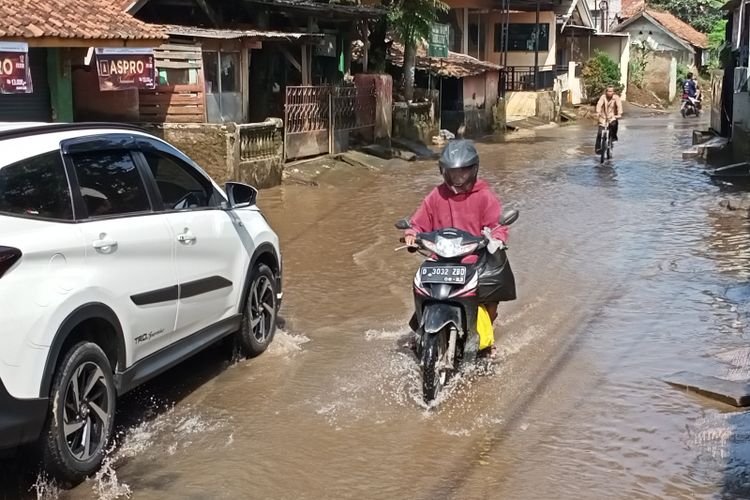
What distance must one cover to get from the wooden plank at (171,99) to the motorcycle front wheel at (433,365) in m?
11.6

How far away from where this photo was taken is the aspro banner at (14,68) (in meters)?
11.7

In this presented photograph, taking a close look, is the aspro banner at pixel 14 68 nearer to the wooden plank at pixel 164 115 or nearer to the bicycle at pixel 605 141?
the wooden plank at pixel 164 115

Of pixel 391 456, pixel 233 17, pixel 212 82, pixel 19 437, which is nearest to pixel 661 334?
pixel 391 456

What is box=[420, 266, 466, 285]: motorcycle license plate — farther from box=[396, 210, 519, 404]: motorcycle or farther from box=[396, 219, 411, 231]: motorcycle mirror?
box=[396, 219, 411, 231]: motorcycle mirror

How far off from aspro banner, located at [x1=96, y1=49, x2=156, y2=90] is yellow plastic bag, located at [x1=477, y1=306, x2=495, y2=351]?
9951 millimetres

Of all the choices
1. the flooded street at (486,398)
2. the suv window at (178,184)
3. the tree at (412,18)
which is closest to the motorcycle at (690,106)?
the tree at (412,18)

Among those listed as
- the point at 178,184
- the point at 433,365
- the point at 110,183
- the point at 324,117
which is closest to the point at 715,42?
the point at 324,117

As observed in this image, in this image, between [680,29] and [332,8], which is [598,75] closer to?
[680,29]

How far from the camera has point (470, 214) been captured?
20.9ft

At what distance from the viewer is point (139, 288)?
503cm

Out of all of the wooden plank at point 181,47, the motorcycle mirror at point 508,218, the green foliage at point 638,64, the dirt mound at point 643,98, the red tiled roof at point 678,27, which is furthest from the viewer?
the red tiled roof at point 678,27

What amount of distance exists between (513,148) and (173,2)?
12939 mm

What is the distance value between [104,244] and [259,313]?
2.29 m

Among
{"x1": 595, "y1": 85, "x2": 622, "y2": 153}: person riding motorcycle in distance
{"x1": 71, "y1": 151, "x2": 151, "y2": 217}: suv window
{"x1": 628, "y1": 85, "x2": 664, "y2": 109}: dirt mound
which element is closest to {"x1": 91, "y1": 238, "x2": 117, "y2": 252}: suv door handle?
{"x1": 71, "y1": 151, "x2": 151, "y2": 217}: suv window
